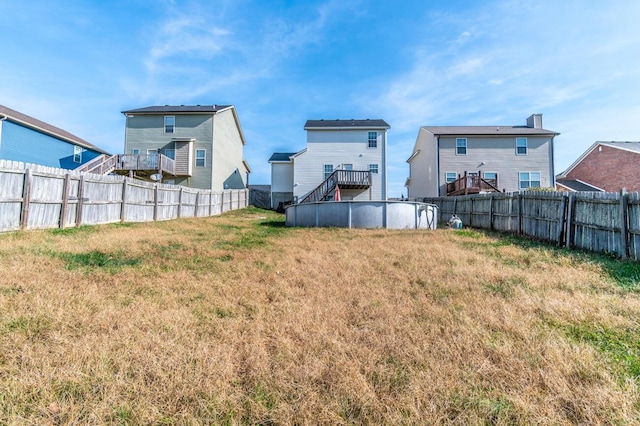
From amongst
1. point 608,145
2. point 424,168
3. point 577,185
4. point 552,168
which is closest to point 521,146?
point 552,168

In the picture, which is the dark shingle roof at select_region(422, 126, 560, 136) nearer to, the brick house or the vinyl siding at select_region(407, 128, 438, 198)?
the vinyl siding at select_region(407, 128, 438, 198)

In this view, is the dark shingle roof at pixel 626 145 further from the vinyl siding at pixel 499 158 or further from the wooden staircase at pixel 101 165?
the wooden staircase at pixel 101 165

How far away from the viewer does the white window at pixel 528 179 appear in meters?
21.8

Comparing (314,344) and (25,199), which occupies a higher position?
(25,199)

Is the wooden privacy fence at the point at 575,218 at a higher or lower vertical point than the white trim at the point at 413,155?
lower

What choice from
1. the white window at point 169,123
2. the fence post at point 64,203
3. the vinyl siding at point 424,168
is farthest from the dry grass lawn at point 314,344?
the white window at point 169,123

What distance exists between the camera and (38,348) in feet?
8.20

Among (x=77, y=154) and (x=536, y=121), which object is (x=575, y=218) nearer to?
(x=536, y=121)

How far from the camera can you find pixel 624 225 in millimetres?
6234

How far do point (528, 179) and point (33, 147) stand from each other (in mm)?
35023

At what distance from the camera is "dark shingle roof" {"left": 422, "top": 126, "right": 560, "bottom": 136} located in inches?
866

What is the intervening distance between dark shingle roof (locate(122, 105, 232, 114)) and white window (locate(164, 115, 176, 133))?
0.43 meters

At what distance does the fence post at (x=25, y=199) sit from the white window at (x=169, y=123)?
15.9 metres

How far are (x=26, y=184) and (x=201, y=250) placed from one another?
5240mm
